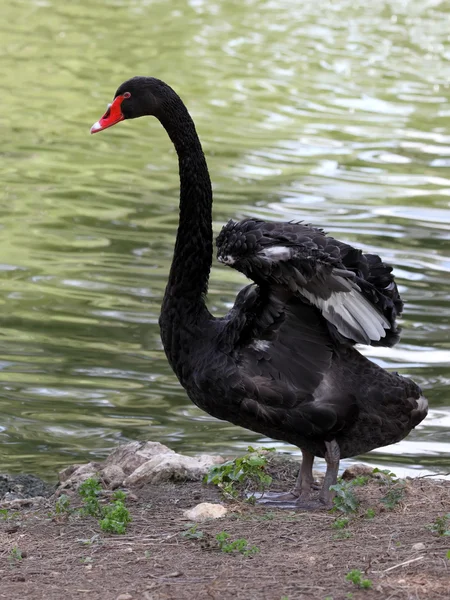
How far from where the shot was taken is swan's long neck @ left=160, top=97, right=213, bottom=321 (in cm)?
582

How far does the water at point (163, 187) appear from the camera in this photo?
301 inches

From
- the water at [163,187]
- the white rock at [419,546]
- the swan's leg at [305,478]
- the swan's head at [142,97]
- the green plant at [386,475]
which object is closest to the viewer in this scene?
the white rock at [419,546]

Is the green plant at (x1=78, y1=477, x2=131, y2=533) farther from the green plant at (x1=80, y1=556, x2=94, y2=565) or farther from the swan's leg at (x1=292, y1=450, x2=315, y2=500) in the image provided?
the swan's leg at (x1=292, y1=450, x2=315, y2=500)

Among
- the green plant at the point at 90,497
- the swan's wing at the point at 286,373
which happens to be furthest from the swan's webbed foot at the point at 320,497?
the green plant at the point at 90,497

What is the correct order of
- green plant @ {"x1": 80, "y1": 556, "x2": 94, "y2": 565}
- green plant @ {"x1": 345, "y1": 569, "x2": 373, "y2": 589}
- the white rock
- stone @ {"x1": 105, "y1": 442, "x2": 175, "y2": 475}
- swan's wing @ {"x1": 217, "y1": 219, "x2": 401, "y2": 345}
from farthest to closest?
stone @ {"x1": 105, "y1": 442, "x2": 175, "y2": 475}
swan's wing @ {"x1": 217, "y1": 219, "x2": 401, "y2": 345}
green plant @ {"x1": 80, "y1": 556, "x2": 94, "y2": 565}
the white rock
green plant @ {"x1": 345, "y1": 569, "x2": 373, "y2": 589}

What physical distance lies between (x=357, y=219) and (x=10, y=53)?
10.5 m

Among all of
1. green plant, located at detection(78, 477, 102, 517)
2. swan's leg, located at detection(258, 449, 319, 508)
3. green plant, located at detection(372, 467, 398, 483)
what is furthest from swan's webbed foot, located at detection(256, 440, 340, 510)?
green plant, located at detection(78, 477, 102, 517)

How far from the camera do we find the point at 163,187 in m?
13.2

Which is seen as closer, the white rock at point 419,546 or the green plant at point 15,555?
the white rock at point 419,546

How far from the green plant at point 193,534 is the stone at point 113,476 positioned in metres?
1.09

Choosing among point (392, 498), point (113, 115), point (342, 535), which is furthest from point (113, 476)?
point (113, 115)

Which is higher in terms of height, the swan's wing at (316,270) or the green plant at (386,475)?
the swan's wing at (316,270)

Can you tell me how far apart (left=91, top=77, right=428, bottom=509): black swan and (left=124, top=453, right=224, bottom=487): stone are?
0.54 meters

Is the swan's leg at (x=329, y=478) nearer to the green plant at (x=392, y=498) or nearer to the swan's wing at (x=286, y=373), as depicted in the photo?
the swan's wing at (x=286, y=373)
